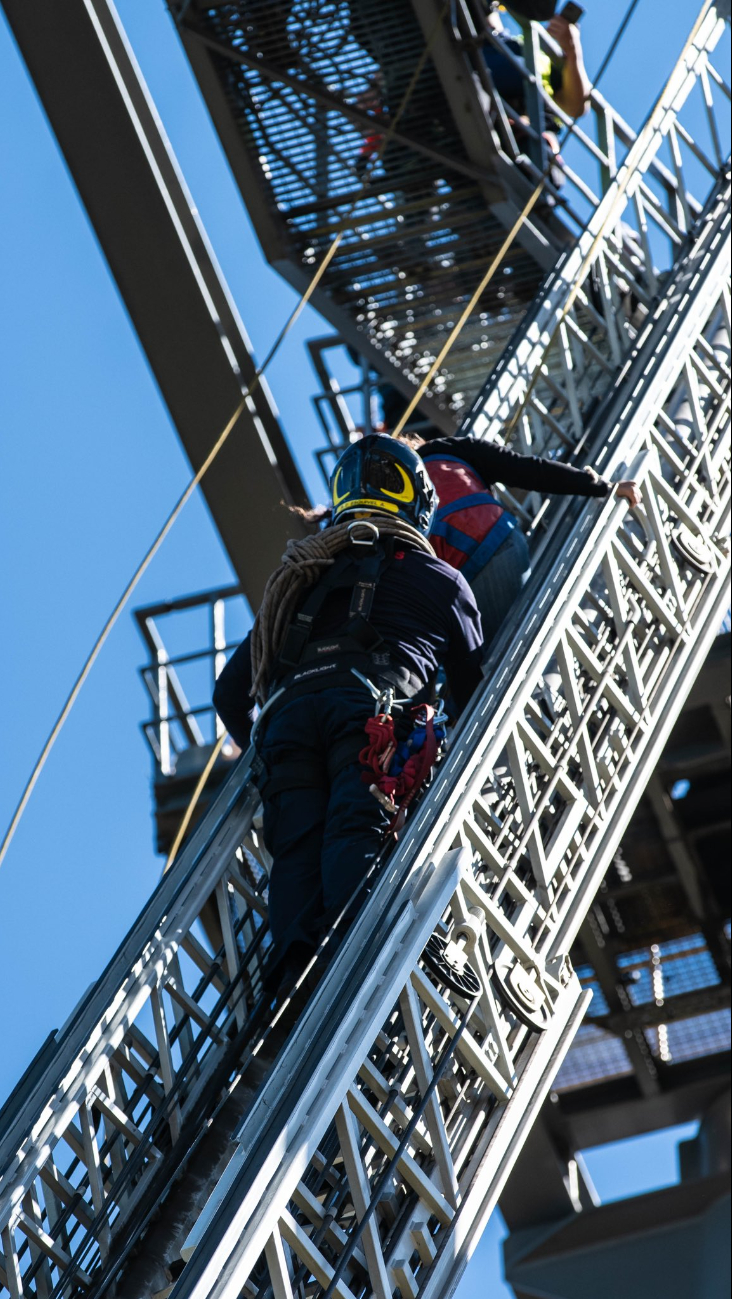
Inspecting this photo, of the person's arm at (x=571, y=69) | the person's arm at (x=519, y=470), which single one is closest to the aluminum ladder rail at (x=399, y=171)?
the person's arm at (x=571, y=69)

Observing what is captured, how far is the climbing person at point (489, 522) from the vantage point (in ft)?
25.7

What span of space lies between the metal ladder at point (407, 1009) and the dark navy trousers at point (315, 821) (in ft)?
0.67

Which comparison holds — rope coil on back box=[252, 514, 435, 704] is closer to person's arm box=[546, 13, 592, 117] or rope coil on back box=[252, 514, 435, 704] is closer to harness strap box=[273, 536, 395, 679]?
harness strap box=[273, 536, 395, 679]

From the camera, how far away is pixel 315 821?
6629 millimetres

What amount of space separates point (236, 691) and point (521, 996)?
188cm

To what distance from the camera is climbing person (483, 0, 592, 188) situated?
12828mm

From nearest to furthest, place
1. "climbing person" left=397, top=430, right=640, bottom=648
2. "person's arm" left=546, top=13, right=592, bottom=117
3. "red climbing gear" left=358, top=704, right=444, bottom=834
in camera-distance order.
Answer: "red climbing gear" left=358, top=704, right=444, bottom=834
"climbing person" left=397, top=430, right=640, bottom=648
"person's arm" left=546, top=13, right=592, bottom=117

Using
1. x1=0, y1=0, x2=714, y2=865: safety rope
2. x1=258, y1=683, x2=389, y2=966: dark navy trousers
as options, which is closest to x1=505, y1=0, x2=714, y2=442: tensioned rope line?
x1=0, y1=0, x2=714, y2=865: safety rope

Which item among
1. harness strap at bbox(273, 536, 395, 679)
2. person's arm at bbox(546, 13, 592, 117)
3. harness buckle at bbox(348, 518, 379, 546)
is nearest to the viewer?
harness strap at bbox(273, 536, 395, 679)

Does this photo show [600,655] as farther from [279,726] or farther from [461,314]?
[461,314]

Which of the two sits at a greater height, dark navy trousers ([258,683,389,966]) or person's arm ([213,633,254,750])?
person's arm ([213,633,254,750])

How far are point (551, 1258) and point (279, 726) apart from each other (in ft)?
28.6

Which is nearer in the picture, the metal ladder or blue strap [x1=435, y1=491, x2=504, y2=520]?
the metal ladder

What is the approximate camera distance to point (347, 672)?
668cm
